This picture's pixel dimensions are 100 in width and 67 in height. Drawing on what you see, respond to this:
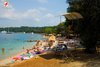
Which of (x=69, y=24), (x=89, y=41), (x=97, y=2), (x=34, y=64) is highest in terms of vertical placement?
(x=97, y=2)

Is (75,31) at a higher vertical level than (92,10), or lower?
lower

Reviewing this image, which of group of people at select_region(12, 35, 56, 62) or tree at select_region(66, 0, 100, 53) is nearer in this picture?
tree at select_region(66, 0, 100, 53)

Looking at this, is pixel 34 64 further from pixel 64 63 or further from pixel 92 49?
pixel 92 49

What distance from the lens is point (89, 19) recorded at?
1972 centimetres

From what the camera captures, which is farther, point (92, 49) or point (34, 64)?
point (92, 49)

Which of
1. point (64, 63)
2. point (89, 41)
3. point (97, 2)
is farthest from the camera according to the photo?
point (89, 41)

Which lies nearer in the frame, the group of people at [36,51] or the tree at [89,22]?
the tree at [89,22]

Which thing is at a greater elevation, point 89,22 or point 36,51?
point 89,22

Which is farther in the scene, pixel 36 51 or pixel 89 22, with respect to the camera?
pixel 36 51

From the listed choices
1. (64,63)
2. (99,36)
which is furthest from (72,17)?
(64,63)

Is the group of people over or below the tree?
below

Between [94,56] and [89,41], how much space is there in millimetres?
1413

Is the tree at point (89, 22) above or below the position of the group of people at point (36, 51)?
above

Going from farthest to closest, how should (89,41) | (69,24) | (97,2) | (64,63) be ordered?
(69,24) → (89,41) → (97,2) → (64,63)
